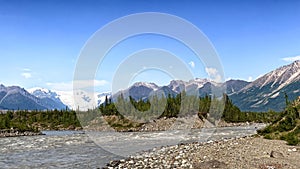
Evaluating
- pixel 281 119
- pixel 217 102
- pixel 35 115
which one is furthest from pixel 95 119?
pixel 281 119

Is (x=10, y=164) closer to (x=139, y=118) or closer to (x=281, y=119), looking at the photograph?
(x=281, y=119)

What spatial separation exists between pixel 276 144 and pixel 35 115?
13525 centimetres

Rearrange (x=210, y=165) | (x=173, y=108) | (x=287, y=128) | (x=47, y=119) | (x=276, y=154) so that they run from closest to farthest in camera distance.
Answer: (x=210, y=165) < (x=276, y=154) < (x=287, y=128) < (x=173, y=108) < (x=47, y=119)

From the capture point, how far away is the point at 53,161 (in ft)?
106

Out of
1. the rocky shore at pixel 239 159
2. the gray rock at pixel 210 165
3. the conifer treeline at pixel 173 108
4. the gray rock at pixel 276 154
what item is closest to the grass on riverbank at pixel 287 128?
the rocky shore at pixel 239 159

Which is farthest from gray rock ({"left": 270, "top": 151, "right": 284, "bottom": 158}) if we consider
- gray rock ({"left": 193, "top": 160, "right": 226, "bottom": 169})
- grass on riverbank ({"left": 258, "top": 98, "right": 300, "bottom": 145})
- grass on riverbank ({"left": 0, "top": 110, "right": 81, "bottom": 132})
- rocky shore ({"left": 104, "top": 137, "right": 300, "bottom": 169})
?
grass on riverbank ({"left": 0, "top": 110, "right": 81, "bottom": 132})

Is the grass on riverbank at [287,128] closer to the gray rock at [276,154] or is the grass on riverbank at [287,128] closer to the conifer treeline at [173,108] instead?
the gray rock at [276,154]

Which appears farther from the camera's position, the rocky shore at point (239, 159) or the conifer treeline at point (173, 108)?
the conifer treeline at point (173, 108)

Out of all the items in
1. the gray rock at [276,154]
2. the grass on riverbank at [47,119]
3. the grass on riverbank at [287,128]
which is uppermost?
the grass on riverbank at [47,119]

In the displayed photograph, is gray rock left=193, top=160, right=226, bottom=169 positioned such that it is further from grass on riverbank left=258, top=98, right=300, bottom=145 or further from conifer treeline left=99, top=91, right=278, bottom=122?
conifer treeline left=99, top=91, right=278, bottom=122

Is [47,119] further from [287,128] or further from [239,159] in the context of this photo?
[239,159]

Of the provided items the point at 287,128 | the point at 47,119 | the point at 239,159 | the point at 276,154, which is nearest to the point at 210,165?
the point at 239,159

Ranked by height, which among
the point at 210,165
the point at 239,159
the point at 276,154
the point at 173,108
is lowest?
the point at 210,165

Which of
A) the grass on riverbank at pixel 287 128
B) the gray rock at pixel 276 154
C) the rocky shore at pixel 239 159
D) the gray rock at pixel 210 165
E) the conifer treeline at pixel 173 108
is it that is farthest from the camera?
the conifer treeline at pixel 173 108
